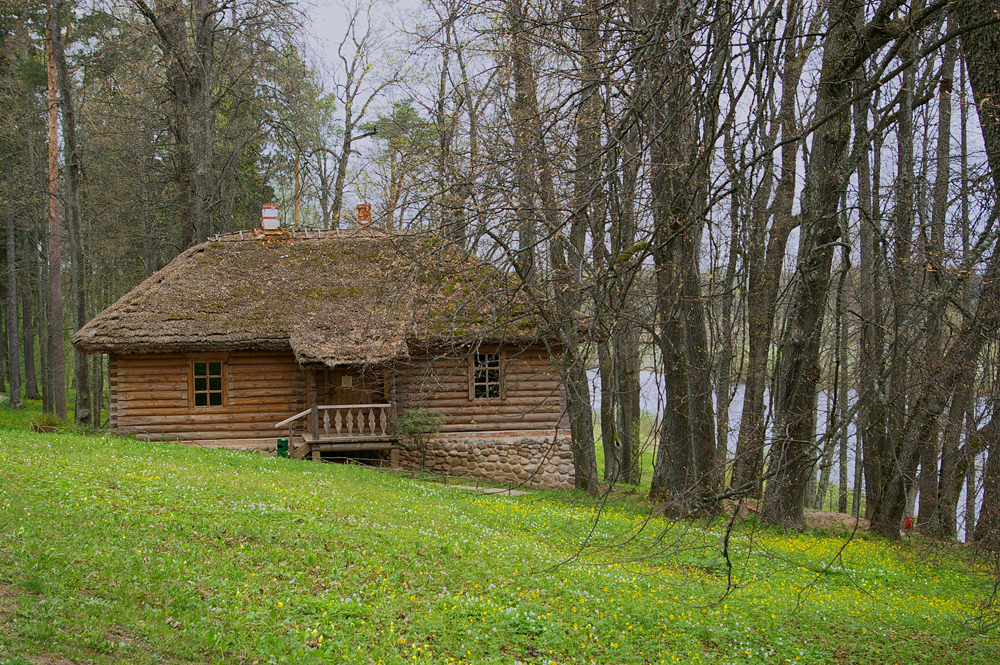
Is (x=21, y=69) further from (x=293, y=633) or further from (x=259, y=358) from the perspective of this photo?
(x=293, y=633)

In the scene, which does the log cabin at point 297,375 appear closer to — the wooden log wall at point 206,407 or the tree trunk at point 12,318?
the wooden log wall at point 206,407

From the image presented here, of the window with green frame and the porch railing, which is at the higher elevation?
the window with green frame

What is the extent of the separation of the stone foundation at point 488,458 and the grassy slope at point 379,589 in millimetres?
7941

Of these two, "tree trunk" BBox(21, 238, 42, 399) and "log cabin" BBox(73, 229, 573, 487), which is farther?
"tree trunk" BBox(21, 238, 42, 399)

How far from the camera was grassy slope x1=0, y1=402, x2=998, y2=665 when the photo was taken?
603cm

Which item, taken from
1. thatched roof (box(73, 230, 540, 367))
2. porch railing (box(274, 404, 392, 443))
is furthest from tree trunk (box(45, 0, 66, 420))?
porch railing (box(274, 404, 392, 443))

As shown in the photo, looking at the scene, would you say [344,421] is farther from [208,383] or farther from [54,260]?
[54,260]

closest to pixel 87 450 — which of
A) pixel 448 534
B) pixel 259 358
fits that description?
pixel 259 358

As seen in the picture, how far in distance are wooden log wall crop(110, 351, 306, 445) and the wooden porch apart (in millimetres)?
833

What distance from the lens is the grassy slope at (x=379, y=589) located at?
6.03 m

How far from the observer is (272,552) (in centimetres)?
820

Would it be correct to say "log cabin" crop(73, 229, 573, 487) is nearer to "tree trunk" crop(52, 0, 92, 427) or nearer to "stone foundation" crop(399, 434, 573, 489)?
"stone foundation" crop(399, 434, 573, 489)

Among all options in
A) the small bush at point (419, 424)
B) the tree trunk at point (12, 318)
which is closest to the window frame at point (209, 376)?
the small bush at point (419, 424)

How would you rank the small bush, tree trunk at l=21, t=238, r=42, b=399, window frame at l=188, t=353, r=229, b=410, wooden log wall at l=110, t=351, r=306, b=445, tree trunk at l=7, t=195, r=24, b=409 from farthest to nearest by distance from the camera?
1. tree trunk at l=21, t=238, r=42, b=399
2. tree trunk at l=7, t=195, r=24, b=409
3. window frame at l=188, t=353, r=229, b=410
4. wooden log wall at l=110, t=351, r=306, b=445
5. the small bush
